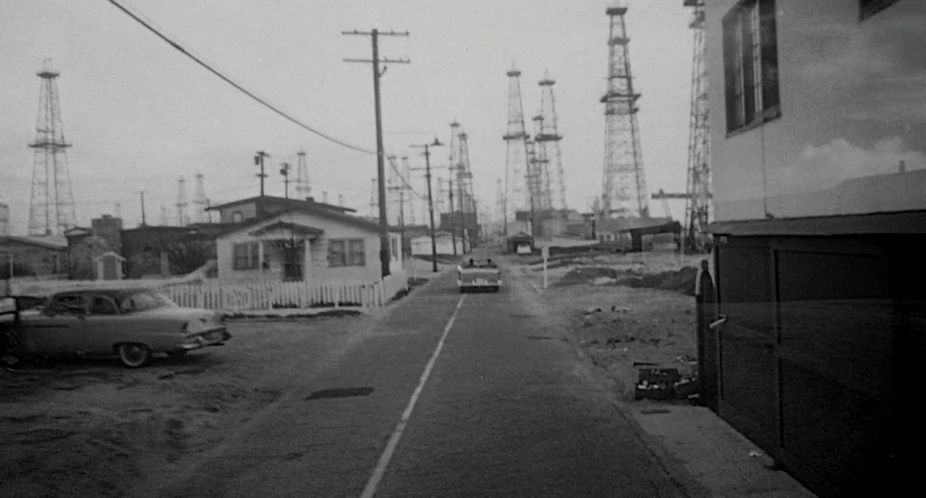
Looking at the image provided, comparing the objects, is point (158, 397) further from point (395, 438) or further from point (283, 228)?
point (283, 228)

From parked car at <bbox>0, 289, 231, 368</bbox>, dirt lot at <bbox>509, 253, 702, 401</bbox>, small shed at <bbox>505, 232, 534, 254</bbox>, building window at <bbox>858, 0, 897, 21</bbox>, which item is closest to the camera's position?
building window at <bbox>858, 0, 897, 21</bbox>

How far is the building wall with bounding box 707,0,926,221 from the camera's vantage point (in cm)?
460

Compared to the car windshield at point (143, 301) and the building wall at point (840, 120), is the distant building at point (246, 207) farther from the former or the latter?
the building wall at point (840, 120)

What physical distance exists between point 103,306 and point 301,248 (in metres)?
19.8

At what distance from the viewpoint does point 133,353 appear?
14.0 meters

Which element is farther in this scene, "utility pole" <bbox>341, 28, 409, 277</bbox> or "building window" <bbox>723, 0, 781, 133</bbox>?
"utility pole" <bbox>341, 28, 409, 277</bbox>

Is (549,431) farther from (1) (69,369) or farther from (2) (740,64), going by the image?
(1) (69,369)

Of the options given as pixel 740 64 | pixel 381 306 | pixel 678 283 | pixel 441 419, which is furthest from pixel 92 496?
pixel 678 283

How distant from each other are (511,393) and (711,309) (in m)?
3.05

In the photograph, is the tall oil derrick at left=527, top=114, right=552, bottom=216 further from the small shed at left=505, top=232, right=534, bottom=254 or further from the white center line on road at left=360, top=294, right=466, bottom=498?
the white center line on road at left=360, top=294, right=466, bottom=498

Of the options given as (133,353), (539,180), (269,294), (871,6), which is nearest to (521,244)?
(539,180)

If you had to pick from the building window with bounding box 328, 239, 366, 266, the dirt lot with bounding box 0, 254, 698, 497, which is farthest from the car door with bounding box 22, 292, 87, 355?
the building window with bounding box 328, 239, 366, 266

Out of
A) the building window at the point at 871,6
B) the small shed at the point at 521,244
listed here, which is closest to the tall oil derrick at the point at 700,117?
the building window at the point at 871,6

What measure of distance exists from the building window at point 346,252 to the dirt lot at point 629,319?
810 centimetres
